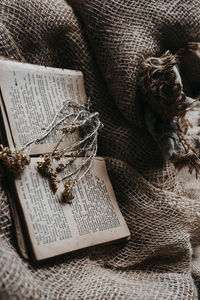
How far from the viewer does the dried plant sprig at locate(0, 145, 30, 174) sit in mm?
741

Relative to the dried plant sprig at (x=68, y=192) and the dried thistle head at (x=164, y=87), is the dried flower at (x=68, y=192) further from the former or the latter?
the dried thistle head at (x=164, y=87)

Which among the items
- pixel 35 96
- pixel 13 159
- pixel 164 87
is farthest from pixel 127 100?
pixel 13 159

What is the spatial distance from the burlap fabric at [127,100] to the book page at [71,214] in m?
0.05

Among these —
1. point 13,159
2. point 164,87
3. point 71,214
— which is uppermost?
point 164,87

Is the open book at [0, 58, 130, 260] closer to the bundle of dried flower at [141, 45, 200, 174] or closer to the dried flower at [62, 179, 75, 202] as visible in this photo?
the dried flower at [62, 179, 75, 202]

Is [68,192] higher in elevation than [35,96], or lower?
lower

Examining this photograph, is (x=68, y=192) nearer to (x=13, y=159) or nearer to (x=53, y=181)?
(x=53, y=181)

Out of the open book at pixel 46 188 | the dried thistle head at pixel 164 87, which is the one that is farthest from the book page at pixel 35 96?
the dried thistle head at pixel 164 87

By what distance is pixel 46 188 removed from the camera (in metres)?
0.79

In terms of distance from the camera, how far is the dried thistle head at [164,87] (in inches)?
34.2

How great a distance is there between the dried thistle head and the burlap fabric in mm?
41

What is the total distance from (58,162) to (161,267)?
14.3 inches

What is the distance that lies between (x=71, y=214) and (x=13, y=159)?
18 centimetres

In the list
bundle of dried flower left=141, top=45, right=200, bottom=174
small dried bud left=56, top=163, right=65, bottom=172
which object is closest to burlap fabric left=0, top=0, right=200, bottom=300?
bundle of dried flower left=141, top=45, right=200, bottom=174
